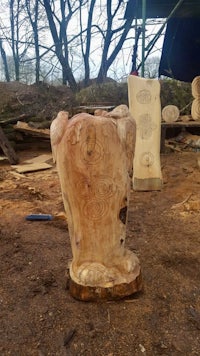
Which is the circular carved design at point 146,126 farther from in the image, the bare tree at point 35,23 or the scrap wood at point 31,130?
the bare tree at point 35,23

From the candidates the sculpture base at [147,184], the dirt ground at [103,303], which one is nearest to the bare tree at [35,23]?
the sculpture base at [147,184]

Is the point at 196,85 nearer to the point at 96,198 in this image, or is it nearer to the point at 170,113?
the point at 170,113

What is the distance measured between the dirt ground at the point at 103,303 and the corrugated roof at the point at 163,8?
4.57 m

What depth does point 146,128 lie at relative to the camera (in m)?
3.97

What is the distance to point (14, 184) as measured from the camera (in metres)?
4.66

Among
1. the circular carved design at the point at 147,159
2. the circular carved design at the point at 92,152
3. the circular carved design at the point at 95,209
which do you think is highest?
the circular carved design at the point at 92,152

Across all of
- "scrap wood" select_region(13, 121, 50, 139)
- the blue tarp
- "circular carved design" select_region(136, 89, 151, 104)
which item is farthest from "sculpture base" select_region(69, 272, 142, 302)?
the blue tarp

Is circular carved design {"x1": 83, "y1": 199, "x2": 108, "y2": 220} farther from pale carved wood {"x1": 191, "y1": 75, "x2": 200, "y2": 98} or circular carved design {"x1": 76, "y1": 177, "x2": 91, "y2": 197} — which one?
pale carved wood {"x1": 191, "y1": 75, "x2": 200, "y2": 98}

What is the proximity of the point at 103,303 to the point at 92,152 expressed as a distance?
36.1 inches

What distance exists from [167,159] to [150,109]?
2.07 m

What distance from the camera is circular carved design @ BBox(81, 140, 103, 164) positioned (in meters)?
1.64

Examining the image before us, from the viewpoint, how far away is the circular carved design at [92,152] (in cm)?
164

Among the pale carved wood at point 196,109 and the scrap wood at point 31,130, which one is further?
the scrap wood at point 31,130

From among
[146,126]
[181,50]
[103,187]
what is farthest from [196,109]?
[103,187]
